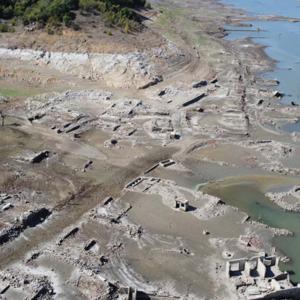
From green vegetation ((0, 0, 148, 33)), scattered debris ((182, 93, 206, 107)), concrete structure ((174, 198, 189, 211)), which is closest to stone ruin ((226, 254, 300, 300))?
concrete structure ((174, 198, 189, 211))

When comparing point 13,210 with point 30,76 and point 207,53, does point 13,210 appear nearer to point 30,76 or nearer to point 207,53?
point 30,76

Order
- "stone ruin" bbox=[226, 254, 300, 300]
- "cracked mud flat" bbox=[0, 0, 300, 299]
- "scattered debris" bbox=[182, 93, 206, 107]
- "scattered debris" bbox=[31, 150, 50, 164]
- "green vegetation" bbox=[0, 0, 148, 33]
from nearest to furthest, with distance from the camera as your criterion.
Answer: "stone ruin" bbox=[226, 254, 300, 300] → "cracked mud flat" bbox=[0, 0, 300, 299] → "scattered debris" bbox=[31, 150, 50, 164] → "scattered debris" bbox=[182, 93, 206, 107] → "green vegetation" bbox=[0, 0, 148, 33]

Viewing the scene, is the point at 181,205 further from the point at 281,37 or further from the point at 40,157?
the point at 281,37

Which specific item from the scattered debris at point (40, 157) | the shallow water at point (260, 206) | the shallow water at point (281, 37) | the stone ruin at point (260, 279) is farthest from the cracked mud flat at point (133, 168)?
the shallow water at point (281, 37)

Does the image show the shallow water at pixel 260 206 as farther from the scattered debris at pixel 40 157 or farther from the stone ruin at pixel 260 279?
the scattered debris at pixel 40 157

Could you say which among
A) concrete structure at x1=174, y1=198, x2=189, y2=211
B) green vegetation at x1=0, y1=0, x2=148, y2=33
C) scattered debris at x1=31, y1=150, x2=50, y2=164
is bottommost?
scattered debris at x1=31, y1=150, x2=50, y2=164

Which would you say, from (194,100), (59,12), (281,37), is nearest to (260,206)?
(194,100)

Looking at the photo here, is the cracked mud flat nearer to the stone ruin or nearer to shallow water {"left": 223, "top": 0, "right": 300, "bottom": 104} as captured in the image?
the stone ruin

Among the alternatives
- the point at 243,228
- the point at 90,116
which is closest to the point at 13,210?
the point at 243,228
